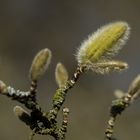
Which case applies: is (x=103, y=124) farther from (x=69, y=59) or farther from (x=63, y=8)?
(x=63, y=8)

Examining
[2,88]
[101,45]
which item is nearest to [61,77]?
[101,45]

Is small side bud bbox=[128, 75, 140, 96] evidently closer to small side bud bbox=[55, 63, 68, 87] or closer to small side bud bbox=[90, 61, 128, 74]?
small side bud bbox=[90, 61, 128, 74]

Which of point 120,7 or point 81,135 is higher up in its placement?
point 120,7

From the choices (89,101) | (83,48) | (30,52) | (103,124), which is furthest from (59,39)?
→ (83,48)

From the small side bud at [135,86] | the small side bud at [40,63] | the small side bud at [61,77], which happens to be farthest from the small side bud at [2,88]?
the small side bud at [135,86]

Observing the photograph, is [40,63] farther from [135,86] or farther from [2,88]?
[135,86]

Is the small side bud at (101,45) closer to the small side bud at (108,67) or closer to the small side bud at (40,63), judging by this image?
the small side bud at (108,67)
